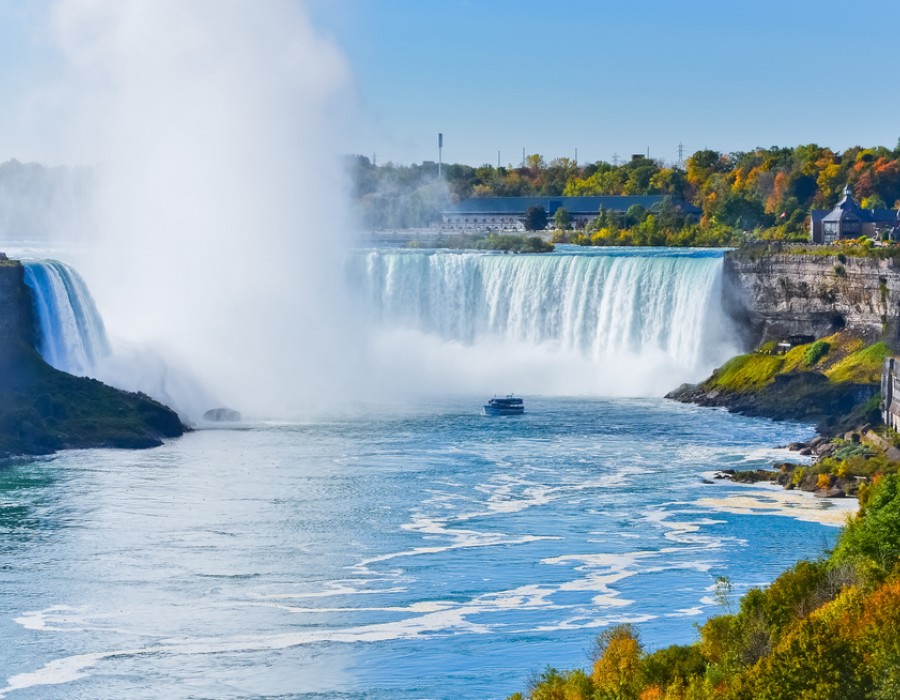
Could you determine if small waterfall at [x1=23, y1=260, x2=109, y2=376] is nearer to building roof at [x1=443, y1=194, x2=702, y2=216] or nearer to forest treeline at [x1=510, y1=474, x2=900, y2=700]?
forest treeline at [x1=510, y1=474, x2=900, y2=700]

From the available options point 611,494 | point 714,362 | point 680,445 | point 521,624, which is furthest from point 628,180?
point 521,624

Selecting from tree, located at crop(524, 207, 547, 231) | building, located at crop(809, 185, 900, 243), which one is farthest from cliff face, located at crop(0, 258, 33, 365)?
tree, located at crop(524, 207, 547, 231)

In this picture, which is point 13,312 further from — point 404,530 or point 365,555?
point 365,555

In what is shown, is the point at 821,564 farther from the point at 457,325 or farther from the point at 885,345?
the point at 457,325

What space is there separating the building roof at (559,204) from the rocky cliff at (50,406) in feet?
163

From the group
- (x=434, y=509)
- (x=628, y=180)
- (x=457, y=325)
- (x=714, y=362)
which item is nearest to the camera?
(x=434, y=509)

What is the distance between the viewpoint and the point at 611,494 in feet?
133

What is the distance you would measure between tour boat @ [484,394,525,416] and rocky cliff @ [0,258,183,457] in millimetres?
8742

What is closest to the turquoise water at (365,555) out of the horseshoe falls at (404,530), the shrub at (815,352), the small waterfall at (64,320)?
the horseshoe falls at (404,530)

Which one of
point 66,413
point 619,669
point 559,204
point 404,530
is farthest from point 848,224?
point 619,669

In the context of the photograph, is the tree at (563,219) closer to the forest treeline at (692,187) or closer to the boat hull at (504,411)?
the forest treeline at (692,187)

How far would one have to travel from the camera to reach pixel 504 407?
176 feet

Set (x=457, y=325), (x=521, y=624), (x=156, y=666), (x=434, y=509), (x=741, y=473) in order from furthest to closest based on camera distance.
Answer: (x=457, y=325) → (x=741, y=473) → (x=434, y=509) → (x=521, y=624) → (x=156, y=666)

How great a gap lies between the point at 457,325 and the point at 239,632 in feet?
132
